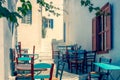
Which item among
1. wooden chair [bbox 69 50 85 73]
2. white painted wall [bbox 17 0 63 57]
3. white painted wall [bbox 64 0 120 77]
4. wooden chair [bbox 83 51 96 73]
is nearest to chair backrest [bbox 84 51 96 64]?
wooden chair [bbox 83 51 96 73]

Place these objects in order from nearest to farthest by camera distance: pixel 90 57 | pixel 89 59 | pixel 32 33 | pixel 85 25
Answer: pixel 90 57 < pixel 89 59 < pixel 85 25 < pixel 32 33

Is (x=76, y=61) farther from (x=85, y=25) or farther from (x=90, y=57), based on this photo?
(x=85, y=25)

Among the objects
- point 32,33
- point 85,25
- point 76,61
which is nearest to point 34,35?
point 32,33

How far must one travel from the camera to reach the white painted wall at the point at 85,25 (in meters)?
6.67

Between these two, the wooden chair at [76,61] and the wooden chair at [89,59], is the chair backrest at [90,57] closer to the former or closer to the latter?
the wooden chair at [89,59]

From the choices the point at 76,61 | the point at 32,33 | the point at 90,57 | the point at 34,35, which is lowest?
the point at 76,61

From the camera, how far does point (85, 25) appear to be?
37.0ft

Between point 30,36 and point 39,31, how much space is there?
3.25ft

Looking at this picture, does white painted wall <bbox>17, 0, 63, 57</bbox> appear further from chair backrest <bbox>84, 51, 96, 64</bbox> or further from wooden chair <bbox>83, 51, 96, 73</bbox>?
chair backrest <bbox>84, 51, 96, 64</bbox>

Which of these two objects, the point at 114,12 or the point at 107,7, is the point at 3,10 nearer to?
the point at 114,12

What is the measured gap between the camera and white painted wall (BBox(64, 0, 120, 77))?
6668mm

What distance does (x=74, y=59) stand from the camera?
991cm

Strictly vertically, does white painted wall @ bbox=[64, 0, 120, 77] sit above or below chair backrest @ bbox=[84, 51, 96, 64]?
above

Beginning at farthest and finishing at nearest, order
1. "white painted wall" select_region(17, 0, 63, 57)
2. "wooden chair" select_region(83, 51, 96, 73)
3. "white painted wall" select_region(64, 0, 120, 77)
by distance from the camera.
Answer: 1. "white painted wall" select_region(17, 0, 63, 57)
2. "wooden chair" select_region(83, 51, 96, 73)
3. "white painted wall" select_region(64, 0, 120, 77)
